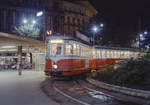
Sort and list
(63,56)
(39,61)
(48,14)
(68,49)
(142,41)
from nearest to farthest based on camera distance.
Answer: (63,56) → (68,49) → (39,61) → (48,14) → (142,41)

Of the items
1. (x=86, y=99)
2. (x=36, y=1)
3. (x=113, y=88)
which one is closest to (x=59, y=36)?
(x=113, y=88)

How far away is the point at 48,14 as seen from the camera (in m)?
48.5

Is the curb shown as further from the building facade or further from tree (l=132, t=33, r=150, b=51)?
tree (l=132, t=33, r=150, b=51)

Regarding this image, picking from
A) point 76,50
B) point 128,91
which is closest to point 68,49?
point 76,50

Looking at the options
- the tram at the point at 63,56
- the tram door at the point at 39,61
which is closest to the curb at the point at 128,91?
the tram at the point at 63,56

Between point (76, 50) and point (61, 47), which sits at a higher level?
point (61, 47)

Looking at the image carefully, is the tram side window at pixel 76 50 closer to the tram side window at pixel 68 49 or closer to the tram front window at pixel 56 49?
the tram side window at pixel 68 49

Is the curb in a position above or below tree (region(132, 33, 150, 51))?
below

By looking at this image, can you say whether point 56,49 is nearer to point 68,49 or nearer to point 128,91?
point 68,49

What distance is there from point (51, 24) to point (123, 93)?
4062cm

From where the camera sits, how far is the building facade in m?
43.7

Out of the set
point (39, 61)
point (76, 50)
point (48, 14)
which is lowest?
point (39, 61)

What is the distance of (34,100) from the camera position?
30.1ft

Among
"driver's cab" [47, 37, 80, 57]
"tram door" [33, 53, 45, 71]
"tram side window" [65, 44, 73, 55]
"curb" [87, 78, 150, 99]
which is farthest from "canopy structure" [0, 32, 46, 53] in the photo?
"curb" [87, 78, 150, 99]
